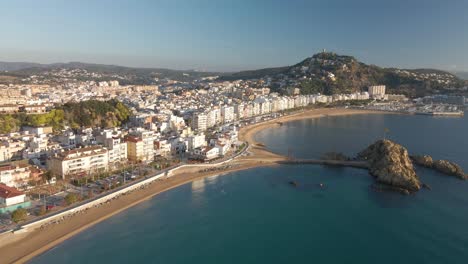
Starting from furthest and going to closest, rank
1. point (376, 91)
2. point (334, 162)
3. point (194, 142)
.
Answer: point (376, 91) < point (194, 142) < point (334, 162)

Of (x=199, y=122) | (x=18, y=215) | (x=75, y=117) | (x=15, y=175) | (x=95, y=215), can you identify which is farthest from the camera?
(x=199, y=122)

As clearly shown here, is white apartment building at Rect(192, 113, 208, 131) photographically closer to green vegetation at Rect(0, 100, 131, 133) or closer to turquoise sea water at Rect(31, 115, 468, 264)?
green vegetation at Rect(0, 100, 131, 133)

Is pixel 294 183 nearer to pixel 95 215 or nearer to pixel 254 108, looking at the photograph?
pixel 95 215

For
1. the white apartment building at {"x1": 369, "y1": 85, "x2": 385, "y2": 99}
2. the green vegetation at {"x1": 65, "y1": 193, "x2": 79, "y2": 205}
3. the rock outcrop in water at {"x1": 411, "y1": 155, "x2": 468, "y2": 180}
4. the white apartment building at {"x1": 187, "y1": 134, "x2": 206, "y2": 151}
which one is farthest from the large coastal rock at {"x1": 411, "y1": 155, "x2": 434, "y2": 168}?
the white apartment building at {"x1": 369, "y1": 85, "x2": 385, "y2": 99}

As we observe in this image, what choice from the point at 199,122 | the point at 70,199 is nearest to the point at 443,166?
the point at 199,122

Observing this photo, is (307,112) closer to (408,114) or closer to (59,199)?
(408,114)

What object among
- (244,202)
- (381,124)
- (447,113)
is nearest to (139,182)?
(244,202)
